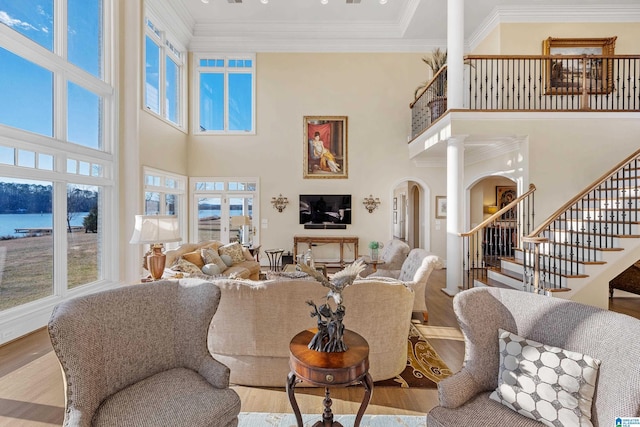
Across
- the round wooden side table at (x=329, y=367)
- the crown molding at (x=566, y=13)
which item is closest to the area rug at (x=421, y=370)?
the round wooden side table at (x=329, y=367)

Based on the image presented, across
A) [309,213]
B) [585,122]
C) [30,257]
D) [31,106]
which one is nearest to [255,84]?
[309,213]

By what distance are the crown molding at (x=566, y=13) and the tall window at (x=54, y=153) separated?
7837 millimetres

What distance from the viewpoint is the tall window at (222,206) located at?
7.98 metres

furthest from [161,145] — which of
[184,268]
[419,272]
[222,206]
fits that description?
[419,272]

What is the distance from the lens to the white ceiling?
6426mm

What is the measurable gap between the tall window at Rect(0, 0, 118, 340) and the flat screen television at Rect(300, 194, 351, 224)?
4242mm

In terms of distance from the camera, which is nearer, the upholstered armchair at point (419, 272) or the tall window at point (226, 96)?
the upholstered armchair at point (419, 272)

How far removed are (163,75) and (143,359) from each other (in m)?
6.78

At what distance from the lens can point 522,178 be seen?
5.64m

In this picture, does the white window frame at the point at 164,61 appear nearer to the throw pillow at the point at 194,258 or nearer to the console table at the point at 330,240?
the throw pillow at the point at 194,258

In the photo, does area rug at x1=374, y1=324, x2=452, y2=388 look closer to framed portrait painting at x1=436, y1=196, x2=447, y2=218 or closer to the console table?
the console table

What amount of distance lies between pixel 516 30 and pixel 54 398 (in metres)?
9.40

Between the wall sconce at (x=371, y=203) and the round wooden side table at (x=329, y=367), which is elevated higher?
the wall sconce at (x=371, y=203)

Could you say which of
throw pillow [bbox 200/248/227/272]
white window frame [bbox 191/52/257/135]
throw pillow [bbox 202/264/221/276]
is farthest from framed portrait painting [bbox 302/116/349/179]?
throw pillow [bbox 202/264/221/276]
